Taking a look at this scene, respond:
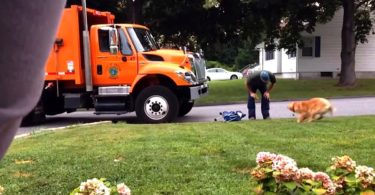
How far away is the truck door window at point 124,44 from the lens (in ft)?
44.1

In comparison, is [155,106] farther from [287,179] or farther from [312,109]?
[287,179]

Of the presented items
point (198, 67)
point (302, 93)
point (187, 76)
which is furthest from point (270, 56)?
point (187, 76)

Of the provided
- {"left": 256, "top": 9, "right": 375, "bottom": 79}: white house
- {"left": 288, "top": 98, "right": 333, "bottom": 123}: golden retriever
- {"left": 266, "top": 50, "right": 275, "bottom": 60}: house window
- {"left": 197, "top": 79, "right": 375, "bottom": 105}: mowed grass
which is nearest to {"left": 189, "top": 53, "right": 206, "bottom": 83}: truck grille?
{"left": 288, "top": 98, "right": 333, "bottom": 123}: golden retriever

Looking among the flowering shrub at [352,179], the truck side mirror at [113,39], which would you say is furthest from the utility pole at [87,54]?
the flowering shrub at [352,179]

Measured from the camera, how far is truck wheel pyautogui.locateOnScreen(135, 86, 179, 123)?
43.4 ft

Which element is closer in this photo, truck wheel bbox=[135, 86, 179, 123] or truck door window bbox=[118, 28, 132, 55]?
truck wheel bbox=[135, 86, 179, 123]

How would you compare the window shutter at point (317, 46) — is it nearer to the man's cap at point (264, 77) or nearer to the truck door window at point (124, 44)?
the man's cap at point (264, 77)

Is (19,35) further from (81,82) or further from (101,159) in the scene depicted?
(81,82)

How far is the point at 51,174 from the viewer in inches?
227

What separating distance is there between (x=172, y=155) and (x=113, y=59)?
7309 mm

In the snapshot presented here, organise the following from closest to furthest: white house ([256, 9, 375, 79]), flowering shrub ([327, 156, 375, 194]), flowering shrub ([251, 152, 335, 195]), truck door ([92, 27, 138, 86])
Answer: flowering shrub ([251, 152, 335, 195]), flowering shrub ([327, 156, 375, 194]), truck door ([92, 27, 138, 86]), white house ([256, 9, 375, 79])

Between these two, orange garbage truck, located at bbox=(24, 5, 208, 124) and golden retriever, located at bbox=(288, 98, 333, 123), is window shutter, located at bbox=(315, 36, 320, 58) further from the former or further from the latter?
golden retriever, located at bbox=(288, 98, 333, 123)

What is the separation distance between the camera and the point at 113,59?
1359cm

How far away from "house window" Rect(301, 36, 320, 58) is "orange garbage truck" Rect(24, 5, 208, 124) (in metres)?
24.6
